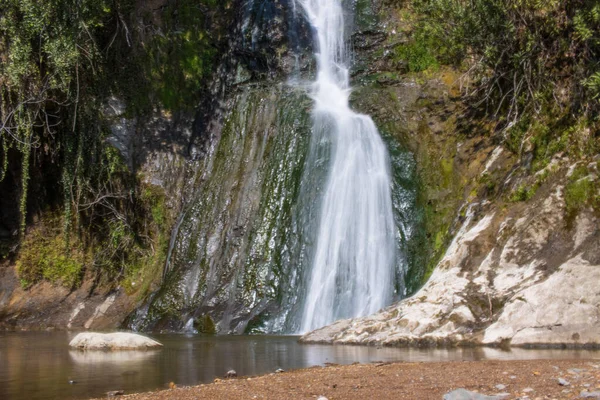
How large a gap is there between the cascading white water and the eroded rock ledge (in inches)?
88.9

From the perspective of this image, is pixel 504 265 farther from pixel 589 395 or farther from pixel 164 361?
pixel 589 395

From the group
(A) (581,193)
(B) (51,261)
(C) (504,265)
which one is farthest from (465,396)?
(B) (51,261)

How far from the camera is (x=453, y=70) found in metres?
16.1

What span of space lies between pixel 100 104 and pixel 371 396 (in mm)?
13685

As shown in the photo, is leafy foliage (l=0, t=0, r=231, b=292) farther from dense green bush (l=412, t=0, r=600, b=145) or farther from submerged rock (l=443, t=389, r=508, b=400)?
submerged rock (l=443, t=389, r=508, b=400)

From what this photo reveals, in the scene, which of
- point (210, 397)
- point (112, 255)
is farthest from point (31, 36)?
point (210, 397)

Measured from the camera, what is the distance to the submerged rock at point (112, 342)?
9.37 m

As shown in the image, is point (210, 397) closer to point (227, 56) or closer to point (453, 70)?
point (453, 70)

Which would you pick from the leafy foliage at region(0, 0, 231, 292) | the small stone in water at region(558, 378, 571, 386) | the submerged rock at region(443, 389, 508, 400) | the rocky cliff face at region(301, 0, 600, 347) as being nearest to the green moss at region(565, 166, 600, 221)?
the rocky cliff face at region(301, 0, 600, 347)

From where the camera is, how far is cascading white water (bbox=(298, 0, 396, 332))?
12586 millimetres

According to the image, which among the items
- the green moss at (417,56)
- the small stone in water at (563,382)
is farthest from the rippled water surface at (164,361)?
the green moss at (417,56)

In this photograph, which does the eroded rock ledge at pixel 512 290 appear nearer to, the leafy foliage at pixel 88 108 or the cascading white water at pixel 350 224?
the cascading white water at pixel 350 224

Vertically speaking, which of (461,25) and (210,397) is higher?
(461,25)

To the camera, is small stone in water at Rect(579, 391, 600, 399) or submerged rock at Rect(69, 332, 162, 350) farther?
submerged rock at Rect(69, 332, 162, 350)
